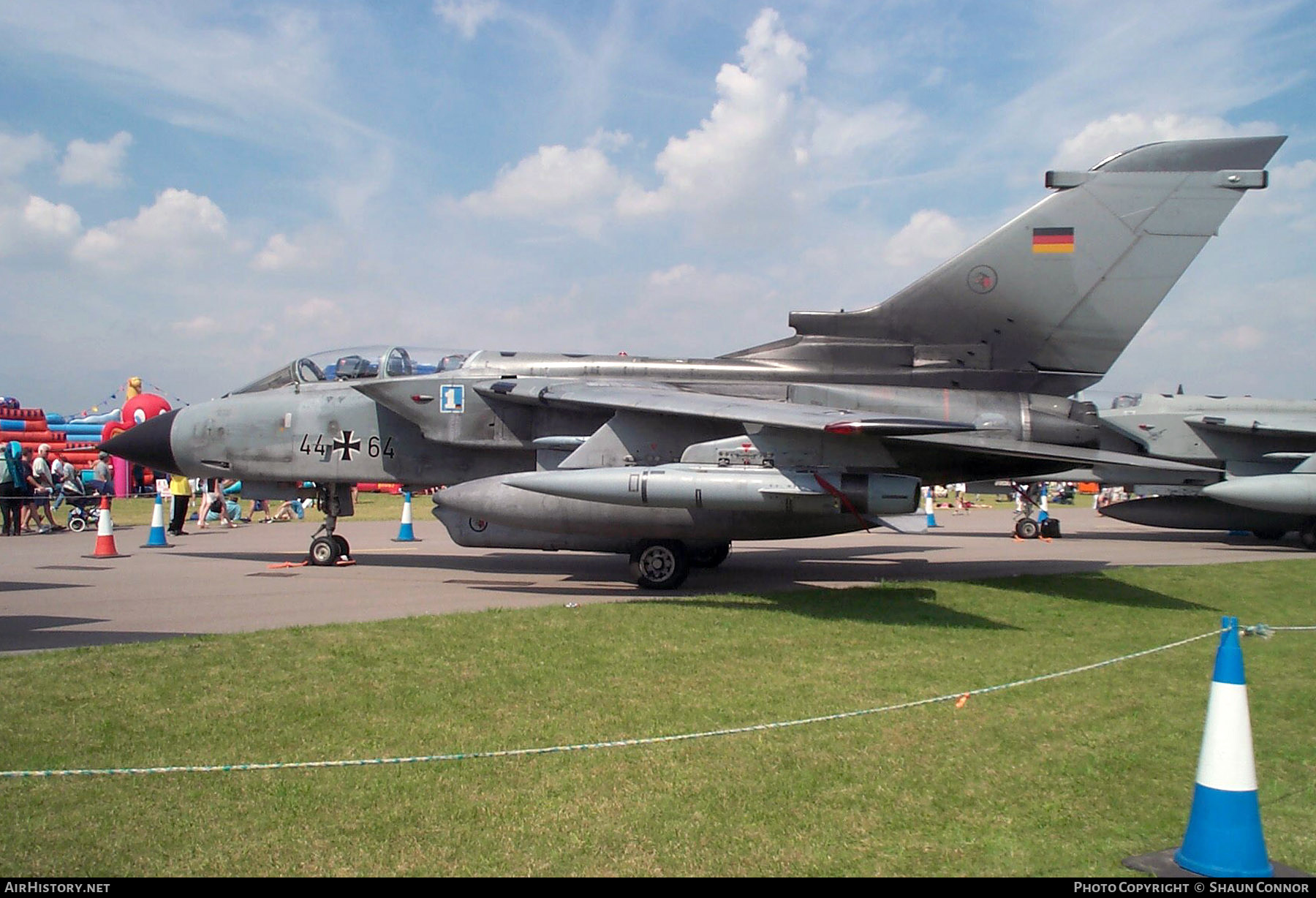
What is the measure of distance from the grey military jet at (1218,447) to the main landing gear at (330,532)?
1280 centimetres

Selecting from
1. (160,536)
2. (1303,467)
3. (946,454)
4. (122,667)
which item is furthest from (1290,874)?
(160,536)

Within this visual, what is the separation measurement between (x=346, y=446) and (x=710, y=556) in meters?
5.14

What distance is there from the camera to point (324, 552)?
12.7 metres

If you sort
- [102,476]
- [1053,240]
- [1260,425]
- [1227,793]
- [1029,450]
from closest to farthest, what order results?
[1227,793], [1029,450], [1053,240], [1260,425], [102,476]

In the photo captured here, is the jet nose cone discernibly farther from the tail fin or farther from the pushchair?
the tail fin

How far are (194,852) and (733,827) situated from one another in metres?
2.05

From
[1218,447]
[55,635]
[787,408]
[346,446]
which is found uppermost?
[1218,447]

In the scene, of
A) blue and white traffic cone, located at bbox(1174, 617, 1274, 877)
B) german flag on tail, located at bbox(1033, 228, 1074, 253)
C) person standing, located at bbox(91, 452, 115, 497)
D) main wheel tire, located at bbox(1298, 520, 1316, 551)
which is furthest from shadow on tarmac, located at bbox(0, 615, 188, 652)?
main wheel tire, located at bbox(1298, 520, 1316, 551)

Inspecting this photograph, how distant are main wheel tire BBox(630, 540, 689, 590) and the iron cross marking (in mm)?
4232

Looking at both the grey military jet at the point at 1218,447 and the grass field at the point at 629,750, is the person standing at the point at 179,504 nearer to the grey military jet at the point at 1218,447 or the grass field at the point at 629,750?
the grass field at the point at 629,750

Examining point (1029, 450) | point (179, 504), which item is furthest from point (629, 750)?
point (179, 504)

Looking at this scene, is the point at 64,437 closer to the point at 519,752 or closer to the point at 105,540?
the point at 105,540

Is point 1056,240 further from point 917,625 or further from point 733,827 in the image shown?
point 733,827

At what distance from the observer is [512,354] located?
11719mm
